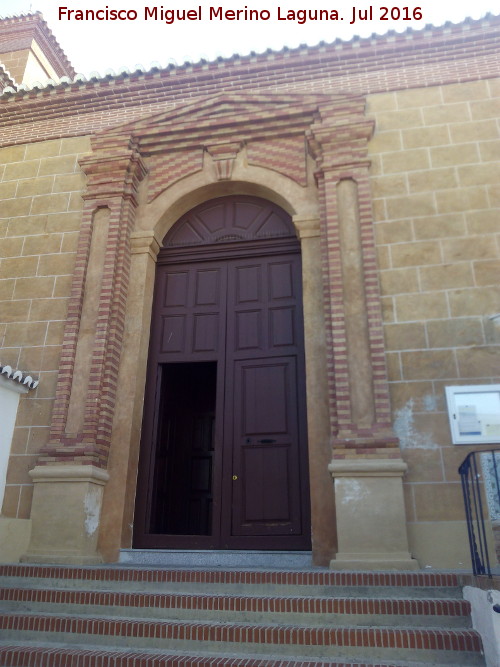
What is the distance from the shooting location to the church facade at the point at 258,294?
19.5 ft

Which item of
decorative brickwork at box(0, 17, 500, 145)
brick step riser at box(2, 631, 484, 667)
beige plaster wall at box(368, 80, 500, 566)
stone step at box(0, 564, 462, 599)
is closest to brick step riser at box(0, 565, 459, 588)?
stone step at box(0, 564, 462, 599)

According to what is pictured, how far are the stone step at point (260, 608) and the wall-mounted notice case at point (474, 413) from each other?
6.46 ft

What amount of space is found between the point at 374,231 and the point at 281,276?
131 centimetres

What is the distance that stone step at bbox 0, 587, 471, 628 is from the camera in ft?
13.2

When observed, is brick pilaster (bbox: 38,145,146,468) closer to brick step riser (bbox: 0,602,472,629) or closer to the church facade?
the church facade

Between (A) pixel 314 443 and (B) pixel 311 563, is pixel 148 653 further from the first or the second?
(A) pixel 314 443

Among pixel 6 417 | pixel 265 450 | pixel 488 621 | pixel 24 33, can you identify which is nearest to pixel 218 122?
pixel 265 450

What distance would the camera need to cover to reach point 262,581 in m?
4.55

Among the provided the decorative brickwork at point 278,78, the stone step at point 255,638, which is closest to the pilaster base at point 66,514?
the stone step at point 255,638

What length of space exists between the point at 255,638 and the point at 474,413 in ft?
10.3

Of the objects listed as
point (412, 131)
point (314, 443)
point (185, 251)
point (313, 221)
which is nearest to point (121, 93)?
point (185, 251)

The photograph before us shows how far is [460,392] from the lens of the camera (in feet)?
19.2

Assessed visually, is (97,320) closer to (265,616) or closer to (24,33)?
(265,616)

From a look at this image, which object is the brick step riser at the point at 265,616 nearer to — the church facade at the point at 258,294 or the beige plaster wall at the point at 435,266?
the church facade at the point at 258,294
